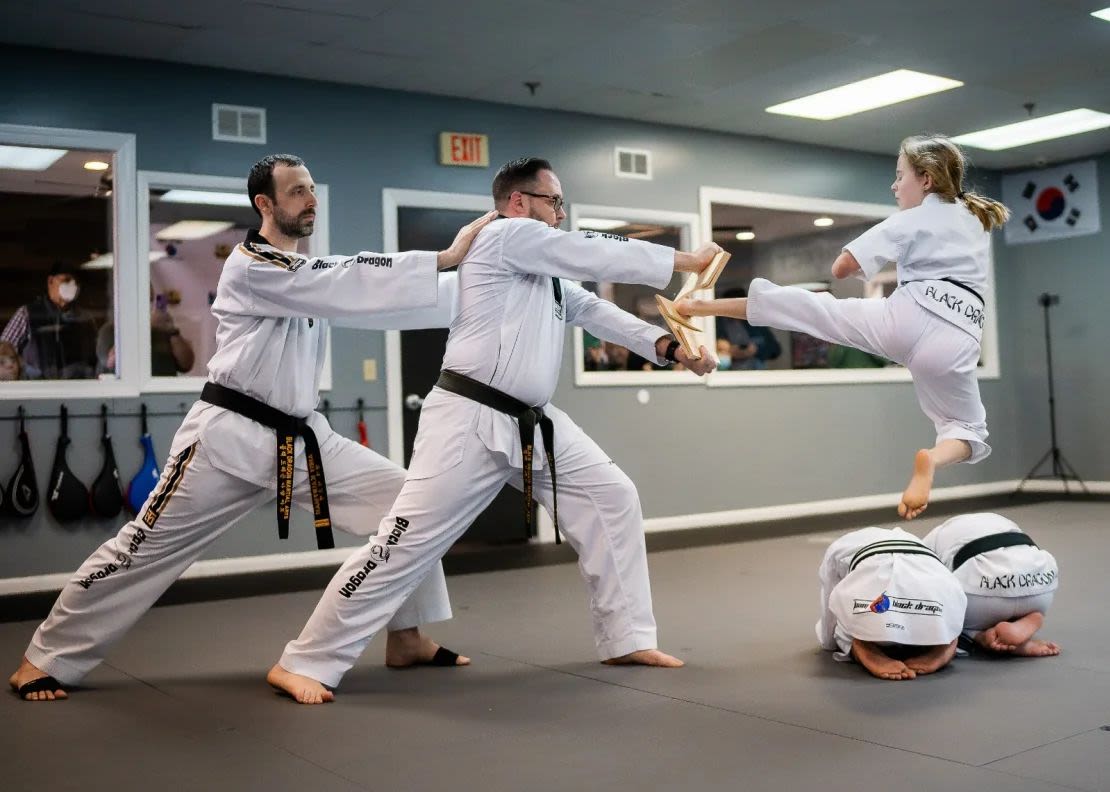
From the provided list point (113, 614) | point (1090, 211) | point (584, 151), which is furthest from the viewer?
point (1090, 211)

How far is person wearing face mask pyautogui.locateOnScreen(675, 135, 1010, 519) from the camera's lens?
10.3 ft

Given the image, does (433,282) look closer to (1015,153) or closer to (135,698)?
(135,698)

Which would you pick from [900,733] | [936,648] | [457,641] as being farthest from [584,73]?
[900,733]

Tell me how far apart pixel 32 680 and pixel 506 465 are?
1459 millimetres

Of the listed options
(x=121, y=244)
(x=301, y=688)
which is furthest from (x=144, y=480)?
(x=301, y=688)

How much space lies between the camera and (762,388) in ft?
25.6

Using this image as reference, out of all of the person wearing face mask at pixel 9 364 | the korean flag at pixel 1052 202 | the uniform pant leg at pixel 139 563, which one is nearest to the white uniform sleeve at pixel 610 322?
the uniform pant leg at pixel 139 563

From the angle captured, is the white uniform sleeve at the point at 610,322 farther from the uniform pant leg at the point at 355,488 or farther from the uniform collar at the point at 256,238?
the uniform collar at the point at 256,238

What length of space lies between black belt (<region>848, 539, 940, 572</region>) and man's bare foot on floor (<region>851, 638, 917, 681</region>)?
0.23 m

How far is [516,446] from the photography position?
3.04 m

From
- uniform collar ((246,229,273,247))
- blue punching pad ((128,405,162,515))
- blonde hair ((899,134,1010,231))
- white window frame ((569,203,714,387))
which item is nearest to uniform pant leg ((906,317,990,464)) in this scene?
blonde hair ((899,134,1010,231))

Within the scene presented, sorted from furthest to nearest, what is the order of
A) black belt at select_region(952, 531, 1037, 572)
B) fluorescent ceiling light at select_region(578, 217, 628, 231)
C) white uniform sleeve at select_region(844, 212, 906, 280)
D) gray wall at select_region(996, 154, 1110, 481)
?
gray wall at select_region(996, 154, 1110, 481) < fluorescent ceiling light at select_region(578, 217, 628, 231) < black belt at select_region(952, 531, 1037, 572) < white uniform sleeve at select_region(844, 212, 906, 280)

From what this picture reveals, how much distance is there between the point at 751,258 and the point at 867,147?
48.0 inches

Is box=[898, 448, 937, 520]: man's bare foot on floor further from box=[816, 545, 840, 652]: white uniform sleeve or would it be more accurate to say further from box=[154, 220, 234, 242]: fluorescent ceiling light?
box=[154, 220, 234, 242]: fluorescent ceiling light
